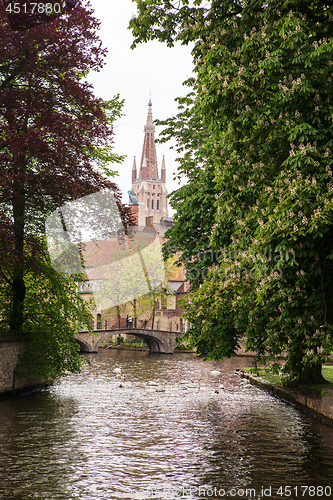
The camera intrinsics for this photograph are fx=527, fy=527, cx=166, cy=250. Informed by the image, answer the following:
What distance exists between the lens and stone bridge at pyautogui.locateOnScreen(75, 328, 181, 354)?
5113cm

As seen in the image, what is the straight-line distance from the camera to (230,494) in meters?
8.62

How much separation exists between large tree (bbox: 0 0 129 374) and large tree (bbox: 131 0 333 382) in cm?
446

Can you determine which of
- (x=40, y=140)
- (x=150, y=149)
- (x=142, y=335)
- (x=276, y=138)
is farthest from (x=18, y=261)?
(x=150, y=149)

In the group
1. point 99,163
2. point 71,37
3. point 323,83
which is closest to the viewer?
point 323,83

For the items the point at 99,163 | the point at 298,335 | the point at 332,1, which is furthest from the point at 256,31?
the point at 99,163

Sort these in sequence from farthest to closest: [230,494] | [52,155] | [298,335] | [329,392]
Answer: [52,155] → [329,392] → [298,335] → [230,494]

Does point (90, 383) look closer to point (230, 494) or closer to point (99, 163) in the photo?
point (99, 163)

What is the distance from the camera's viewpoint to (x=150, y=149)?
449 ft

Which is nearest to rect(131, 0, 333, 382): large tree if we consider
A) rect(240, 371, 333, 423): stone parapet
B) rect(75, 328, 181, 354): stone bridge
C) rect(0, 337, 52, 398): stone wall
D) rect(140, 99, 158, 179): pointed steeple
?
rect(240, 371, 333, 423): stone parapet

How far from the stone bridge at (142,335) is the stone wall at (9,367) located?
31.1 m

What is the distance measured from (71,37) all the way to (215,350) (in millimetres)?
11432

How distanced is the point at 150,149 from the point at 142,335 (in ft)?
292

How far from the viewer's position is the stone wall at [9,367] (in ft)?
57.5

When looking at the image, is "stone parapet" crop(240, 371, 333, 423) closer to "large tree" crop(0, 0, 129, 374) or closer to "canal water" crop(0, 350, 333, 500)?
"canal water" crop(0, 350, 333, 500)
